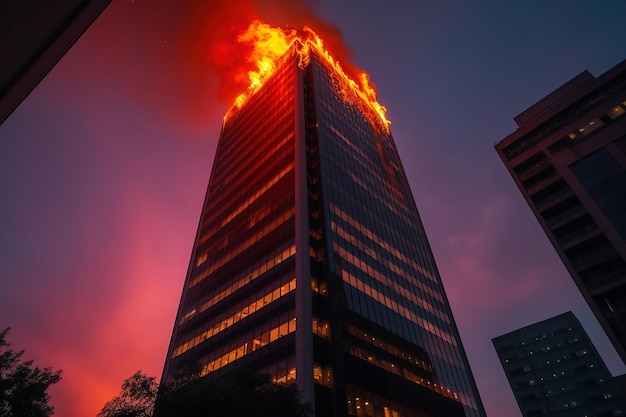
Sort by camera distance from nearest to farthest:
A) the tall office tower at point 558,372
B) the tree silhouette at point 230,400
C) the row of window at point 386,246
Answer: the tree silhouette at point 230,400, the row of window at point 386,246, the tall office tower at point 558,372

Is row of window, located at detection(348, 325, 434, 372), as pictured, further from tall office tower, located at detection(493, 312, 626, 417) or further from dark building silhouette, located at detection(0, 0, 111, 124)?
tall office tower, located at detection(493, 312, 626, 417)

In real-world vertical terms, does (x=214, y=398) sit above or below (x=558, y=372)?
below

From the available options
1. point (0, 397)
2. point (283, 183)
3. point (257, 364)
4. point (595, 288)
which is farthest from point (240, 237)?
point (595, 288)

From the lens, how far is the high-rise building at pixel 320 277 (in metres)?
48.7

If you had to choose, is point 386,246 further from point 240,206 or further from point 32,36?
point 32,36

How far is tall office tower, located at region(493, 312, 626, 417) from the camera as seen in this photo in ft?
345

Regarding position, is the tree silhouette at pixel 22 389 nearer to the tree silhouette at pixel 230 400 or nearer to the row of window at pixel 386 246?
the tree silhouette at pixel 230 400

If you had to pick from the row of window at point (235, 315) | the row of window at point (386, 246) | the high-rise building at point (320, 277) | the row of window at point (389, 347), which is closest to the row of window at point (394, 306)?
the high-rise building at point (320, 277)

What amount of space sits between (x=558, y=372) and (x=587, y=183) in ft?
291

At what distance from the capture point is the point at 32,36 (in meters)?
8.76

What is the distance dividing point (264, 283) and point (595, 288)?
43.3m

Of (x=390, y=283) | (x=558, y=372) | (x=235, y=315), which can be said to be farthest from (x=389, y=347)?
(x=558, y=372)

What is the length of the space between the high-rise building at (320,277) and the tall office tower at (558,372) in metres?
64.1

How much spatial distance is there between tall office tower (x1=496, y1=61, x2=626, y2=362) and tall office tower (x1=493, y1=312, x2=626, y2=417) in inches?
2997
